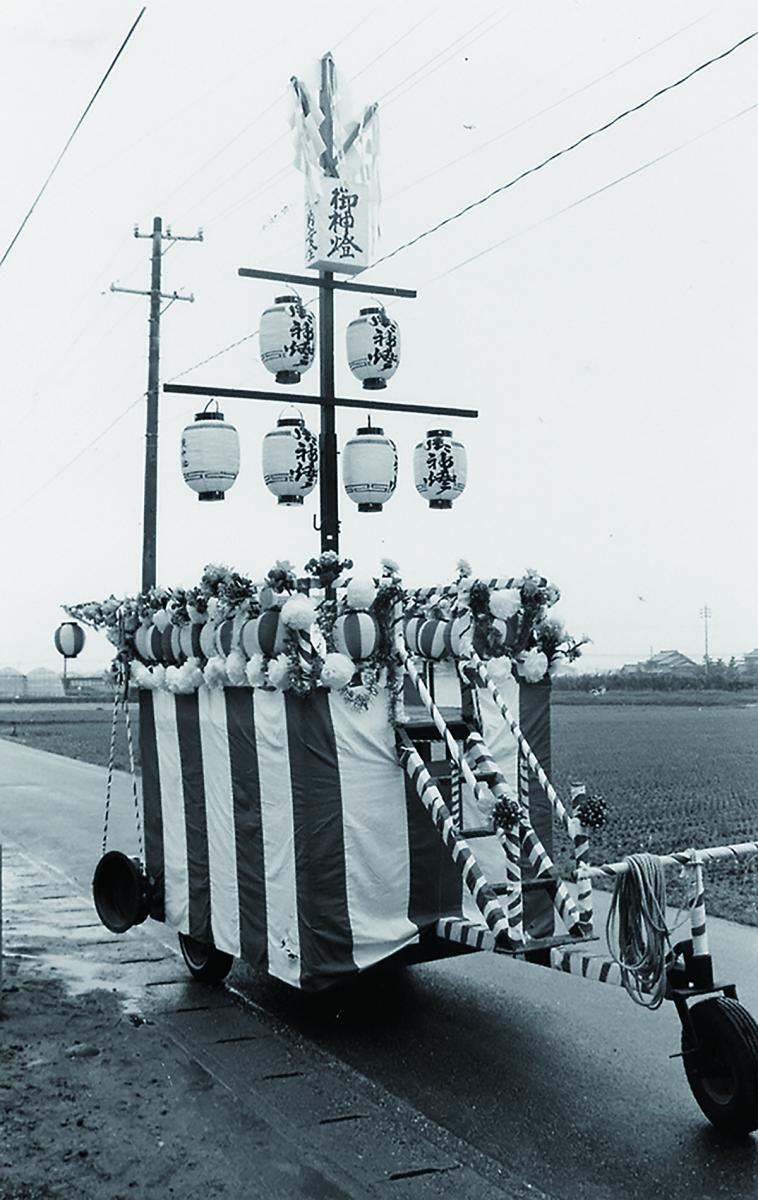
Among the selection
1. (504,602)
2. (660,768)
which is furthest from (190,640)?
(660,768)

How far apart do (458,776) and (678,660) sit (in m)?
94.8

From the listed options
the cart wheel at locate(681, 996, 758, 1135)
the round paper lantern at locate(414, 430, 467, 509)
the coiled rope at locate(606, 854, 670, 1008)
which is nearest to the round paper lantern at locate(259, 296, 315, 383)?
the round paper lantern at locate(414, 430, 467, 509)

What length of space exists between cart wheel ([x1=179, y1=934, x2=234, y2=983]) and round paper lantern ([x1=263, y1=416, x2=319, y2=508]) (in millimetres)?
3194

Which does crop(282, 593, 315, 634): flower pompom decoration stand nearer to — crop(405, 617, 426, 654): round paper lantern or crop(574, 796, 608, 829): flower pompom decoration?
crop(405, 617, 426, 654): round paper lantern

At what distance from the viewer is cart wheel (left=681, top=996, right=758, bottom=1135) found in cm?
493

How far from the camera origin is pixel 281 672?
20.9 feet

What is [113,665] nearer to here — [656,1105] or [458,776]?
[458,776]

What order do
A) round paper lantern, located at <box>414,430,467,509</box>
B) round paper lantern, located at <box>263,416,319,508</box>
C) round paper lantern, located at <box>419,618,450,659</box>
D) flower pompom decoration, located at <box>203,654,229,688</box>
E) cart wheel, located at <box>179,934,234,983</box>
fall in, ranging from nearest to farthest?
round paper lantern, located at <box>419,618,450,659</box>, flower pompom decoration, located at <box>203,654,229,688</box>, cart wheel, located at <box>179,934,234,983</box>, round paper lantern, located at <box>263,416,319,508</box>, round paper lantern, located at <box>414,430,467,509</box>

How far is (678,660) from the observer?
98.4 metres

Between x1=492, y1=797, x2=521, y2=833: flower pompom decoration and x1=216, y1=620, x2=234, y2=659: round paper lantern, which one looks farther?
x1=216, y1=620, x2=234, y2=659: round paper lantern

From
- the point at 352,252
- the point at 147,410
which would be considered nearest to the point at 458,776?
the point at 352,252

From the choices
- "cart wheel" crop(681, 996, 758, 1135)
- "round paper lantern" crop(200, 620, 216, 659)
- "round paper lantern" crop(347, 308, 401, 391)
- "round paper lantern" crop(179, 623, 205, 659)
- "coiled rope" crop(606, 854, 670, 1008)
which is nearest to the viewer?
"cart wheel" crop(681, 996, 758, 1135)

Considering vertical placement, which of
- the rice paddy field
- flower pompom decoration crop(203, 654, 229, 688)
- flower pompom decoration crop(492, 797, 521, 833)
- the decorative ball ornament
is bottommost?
the rice paddy field

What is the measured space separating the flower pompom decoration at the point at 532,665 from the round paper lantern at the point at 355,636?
927 mm
